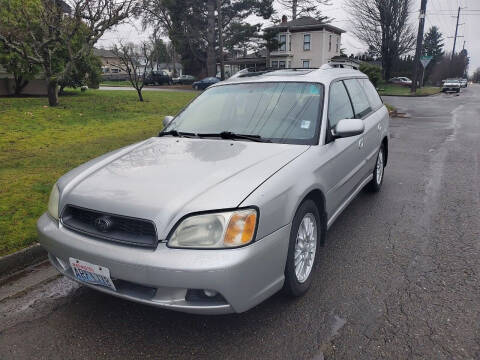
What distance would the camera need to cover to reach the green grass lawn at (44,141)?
4270 millimetres

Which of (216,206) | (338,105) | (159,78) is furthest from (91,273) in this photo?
(159,78)

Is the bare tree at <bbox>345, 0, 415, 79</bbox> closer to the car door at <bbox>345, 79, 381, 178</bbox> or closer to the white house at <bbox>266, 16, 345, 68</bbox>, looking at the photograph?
the white house at <bbox>266, 16, 345, 68</bbox>

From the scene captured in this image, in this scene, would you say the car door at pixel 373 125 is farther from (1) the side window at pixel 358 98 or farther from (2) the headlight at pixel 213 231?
(2) the headlight at pixel 213 231

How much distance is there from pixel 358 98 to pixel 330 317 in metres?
2.90

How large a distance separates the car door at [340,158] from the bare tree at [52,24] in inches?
481

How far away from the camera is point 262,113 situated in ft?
11.3

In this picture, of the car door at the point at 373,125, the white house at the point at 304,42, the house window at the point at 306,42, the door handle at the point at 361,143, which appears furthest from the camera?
the house window at the point at 306,42

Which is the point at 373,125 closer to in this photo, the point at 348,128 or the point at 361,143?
the point at 361,143

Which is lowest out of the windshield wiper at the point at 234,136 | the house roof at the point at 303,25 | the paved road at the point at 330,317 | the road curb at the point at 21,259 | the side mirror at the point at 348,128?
the paved road at the point at 330,317

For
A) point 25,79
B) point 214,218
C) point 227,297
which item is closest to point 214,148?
point 214,218

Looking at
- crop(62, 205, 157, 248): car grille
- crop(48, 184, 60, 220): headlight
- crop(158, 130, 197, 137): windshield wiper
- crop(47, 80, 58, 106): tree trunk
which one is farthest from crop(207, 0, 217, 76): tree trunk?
crop(62, 205, 157, 248): car grille

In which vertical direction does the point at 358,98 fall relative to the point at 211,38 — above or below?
below

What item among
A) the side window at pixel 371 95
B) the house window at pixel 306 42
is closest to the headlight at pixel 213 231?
the side window at pixel 371 95

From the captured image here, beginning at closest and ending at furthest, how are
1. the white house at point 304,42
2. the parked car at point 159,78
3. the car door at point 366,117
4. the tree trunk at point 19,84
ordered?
the car door at point 366,117 < the tree trunk at point 19,84 < the parked car at point 159,78 < the white house at point 304,42
